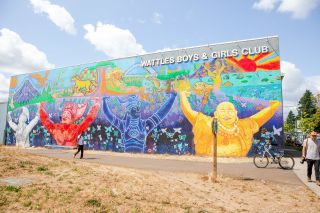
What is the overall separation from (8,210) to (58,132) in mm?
25484

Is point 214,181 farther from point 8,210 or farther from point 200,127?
point 200,127

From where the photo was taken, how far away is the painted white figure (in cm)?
3152

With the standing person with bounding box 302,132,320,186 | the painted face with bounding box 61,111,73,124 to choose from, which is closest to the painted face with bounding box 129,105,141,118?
the painted face with bounding box 61,111,73,124

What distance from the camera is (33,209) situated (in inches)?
202

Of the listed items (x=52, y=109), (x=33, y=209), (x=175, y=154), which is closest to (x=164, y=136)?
(x=175, y=154)

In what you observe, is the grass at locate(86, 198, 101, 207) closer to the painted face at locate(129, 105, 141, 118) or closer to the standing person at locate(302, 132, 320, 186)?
the standing person at locate(302, 132, 320, 186)

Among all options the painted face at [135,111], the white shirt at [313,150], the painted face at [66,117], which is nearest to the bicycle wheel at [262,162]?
the white shirt at [313,150]

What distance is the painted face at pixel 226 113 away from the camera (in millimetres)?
19844

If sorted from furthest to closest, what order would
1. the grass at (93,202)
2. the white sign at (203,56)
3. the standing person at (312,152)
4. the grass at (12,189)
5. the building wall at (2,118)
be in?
the building wall at (2,118) → the white sign at (203,56) → the standing person at (312,152) → the grass at (12,189) → the grass at (93,202)

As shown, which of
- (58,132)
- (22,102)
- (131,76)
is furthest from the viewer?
(22,102)

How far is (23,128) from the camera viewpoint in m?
32.3

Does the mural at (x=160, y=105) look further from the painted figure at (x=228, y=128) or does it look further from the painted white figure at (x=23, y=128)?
the painted white figure at (x=23, y=128)

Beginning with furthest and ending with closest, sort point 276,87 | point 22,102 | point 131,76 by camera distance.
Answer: point 22,102
point 131,76
point 276,87

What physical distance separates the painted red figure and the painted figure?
36.0ft
